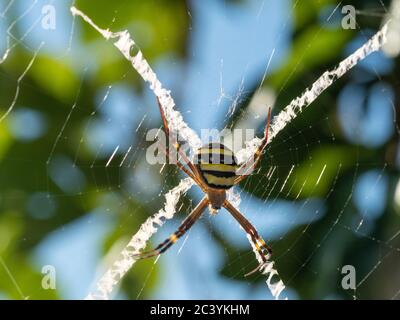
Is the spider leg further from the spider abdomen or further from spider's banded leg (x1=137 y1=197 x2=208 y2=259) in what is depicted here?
spider's banded leg (x1=137 y1=197 x2=208 y2=259)

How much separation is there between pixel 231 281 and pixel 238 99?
4.53 ft

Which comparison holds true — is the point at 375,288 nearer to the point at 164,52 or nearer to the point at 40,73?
the point at 164,52

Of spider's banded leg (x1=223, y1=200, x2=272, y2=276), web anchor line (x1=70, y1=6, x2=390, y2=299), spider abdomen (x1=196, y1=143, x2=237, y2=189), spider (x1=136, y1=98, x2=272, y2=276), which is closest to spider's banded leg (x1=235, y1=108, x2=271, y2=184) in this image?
spider (x1=136, y1=98, x2=272, y2=276)

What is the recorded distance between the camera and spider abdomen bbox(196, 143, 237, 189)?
16.4 ft

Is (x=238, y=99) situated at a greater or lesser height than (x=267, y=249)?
greater

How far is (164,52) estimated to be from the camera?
4949mm

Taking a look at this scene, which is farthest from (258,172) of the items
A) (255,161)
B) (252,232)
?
(252,232)

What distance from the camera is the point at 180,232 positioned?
550cm

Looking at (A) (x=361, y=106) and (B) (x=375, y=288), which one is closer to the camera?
(B) (x=375, y=288)

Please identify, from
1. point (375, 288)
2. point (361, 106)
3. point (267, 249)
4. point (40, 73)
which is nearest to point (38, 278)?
point (40, 73)

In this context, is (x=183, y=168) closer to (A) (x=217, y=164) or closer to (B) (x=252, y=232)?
(A) (x=217, y=164)

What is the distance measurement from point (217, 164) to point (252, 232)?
0.98 m
